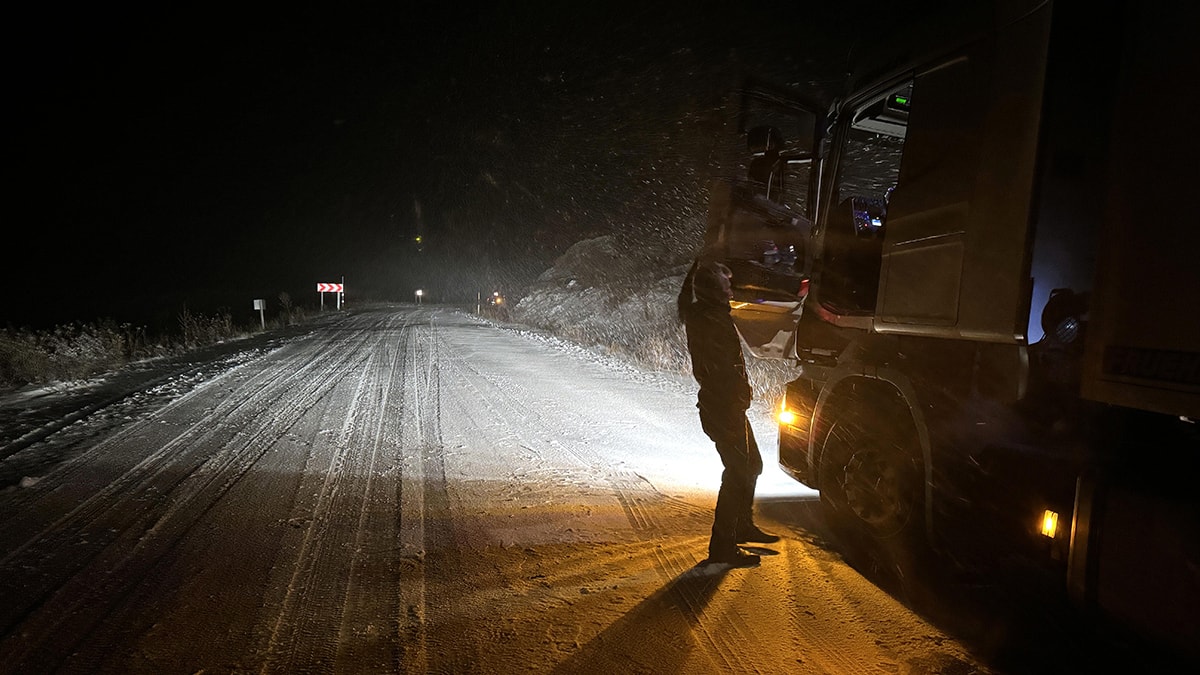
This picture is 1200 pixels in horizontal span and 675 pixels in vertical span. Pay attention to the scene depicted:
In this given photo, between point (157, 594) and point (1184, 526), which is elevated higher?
point (1184, 526)

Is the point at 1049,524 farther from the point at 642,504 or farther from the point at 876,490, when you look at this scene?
the point at 642,504

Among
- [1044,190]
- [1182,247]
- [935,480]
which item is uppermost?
[1044,190]

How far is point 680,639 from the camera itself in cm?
299

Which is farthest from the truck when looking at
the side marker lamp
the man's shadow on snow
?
the man's shadow on snow

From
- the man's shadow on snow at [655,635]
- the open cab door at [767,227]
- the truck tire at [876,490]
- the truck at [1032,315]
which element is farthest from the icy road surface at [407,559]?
the open cab door at [767,227]

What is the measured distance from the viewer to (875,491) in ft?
12.5

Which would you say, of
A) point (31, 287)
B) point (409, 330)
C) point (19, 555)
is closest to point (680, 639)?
point (19, 555)

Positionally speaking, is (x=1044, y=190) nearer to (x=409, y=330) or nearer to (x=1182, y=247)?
(x=1182, y=247)

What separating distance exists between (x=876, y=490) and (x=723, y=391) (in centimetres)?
116

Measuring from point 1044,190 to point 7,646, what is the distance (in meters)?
5.09

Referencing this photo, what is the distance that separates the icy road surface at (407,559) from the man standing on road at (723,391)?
27 cm

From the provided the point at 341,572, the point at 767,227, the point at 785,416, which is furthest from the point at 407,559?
the point at 767,227

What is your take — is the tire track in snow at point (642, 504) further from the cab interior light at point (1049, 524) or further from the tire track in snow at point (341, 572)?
the tire track in snow at point (341, 572)

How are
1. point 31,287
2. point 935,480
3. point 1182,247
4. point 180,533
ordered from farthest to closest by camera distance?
point 31,287 → point 180,533 → point 935,480 → point 1182,247
